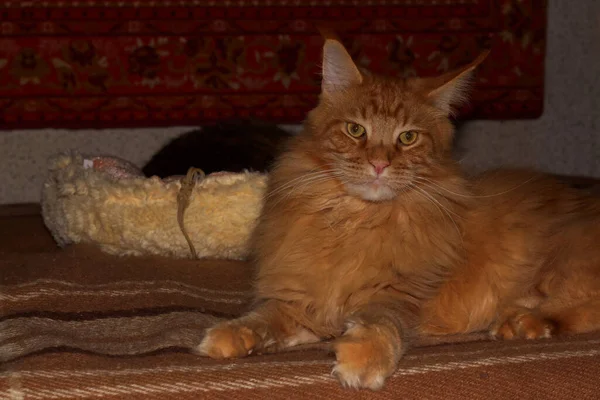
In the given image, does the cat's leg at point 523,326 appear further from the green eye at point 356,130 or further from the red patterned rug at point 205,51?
the red patterned rug at point 205,51

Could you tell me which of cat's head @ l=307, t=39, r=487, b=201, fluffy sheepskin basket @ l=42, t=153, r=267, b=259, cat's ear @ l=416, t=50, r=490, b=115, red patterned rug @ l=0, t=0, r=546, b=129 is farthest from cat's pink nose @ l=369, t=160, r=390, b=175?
red patterned rug @ l=0, t=0, r=546, b=129

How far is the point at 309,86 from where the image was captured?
13.8 ft

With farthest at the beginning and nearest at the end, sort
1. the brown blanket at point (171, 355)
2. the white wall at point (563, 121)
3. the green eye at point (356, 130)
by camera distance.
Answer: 1. the white wall at point (563, 121)
2. the green eye at point (356, 130)
3. the brown blanket at point (171, 355)

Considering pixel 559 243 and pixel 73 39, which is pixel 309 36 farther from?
pixel 559 243

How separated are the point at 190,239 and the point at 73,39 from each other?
65.5 inches

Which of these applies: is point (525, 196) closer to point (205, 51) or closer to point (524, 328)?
point (524, 328)

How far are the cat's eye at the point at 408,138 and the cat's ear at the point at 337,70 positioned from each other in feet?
0.66

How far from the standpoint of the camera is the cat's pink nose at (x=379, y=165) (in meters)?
1.99

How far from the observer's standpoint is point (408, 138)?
6.97 feet

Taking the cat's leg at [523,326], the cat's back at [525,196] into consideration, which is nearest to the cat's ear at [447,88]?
the cat's back at [525,196]

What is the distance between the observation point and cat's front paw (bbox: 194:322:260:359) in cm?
178

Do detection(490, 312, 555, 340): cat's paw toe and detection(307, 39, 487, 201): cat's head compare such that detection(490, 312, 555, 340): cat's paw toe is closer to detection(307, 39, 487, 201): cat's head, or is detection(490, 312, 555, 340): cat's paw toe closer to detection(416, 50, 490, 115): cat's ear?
detection(307, 39, 487, 201): cat's head

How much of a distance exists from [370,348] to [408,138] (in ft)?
2.12

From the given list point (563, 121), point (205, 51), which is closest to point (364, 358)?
point (205, 51)
